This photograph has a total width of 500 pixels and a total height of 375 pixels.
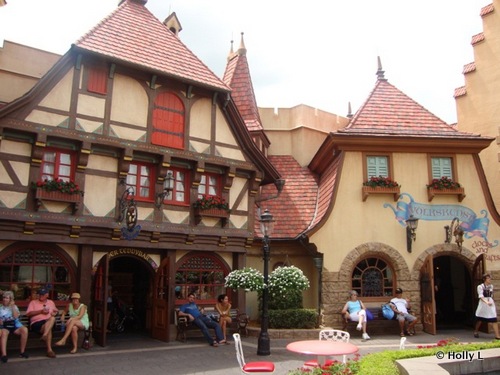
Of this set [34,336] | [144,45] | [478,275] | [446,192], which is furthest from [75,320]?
[446,192]

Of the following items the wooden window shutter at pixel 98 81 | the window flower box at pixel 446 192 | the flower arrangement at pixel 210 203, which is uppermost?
the wooden window shutter at pixel 98 81

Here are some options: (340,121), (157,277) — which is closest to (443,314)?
(340,121)

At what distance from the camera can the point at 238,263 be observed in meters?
15.6

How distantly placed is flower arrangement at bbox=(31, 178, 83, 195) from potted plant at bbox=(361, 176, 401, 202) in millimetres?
8877

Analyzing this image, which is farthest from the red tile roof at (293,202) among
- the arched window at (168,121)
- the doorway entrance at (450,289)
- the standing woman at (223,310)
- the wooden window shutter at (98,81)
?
the wooden window shutter at (98,81)

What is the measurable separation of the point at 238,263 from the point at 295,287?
206 cm

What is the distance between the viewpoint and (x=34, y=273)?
12320 millimetres

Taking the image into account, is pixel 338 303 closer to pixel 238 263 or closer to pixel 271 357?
pixel 238 263

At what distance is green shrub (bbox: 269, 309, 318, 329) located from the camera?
1450 cm

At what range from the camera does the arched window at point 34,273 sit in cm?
1198

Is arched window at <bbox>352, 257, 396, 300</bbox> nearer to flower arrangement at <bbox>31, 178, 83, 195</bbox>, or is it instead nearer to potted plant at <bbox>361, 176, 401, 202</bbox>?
potted plant at <bbox>361, 176, 401, 202</bbox>

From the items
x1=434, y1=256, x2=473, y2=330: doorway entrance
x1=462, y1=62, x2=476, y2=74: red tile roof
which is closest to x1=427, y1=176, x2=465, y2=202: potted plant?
x1=434, y1=256, x2=473, y2=330: doorway entrance

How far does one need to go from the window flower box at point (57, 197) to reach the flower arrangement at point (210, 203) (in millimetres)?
3464

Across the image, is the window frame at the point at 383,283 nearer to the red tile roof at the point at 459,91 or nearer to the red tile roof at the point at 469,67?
the red tile roof at the point at 459,91
